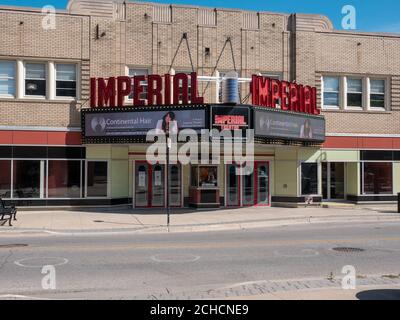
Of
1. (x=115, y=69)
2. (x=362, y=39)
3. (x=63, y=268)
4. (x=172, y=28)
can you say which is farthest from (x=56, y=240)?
(x=362, y=39)

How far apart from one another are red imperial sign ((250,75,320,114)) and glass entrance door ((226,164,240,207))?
164 inches

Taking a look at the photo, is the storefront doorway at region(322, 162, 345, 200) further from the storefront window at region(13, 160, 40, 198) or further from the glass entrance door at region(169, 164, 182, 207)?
the storefront window at region(13, 160, 40, 198)

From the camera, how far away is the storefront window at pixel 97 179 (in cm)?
2330

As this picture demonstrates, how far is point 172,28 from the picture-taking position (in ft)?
80.3

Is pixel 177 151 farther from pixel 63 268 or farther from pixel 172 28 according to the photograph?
pixel 63 268

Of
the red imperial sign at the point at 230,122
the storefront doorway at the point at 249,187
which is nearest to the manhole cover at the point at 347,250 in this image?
the red imperial sign at the point at 230,122

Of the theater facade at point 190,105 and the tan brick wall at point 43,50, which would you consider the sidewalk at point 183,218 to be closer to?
the theater facade at point 190,105

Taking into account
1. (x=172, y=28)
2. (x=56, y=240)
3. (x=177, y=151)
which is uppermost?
(x=172, y=28)

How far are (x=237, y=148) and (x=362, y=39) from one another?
935cm

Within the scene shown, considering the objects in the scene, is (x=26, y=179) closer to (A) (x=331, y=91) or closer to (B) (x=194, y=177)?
(B) (x=194, y=177)

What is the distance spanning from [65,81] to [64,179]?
4.49 m

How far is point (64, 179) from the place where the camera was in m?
23.0

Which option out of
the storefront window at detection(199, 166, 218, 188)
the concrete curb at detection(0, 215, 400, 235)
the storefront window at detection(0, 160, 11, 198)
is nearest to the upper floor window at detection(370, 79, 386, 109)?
the concrete curb at detection(0, 215, 400, 235)

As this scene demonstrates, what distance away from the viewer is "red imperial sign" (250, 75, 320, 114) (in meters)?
21.5
